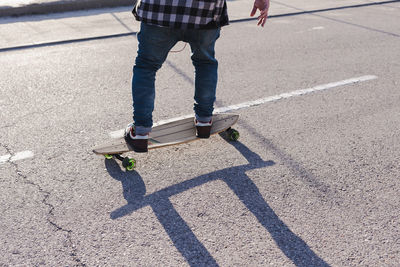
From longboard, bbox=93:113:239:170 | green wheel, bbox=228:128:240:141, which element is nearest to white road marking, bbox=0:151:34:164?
longboard, bbox=93:113:239:170

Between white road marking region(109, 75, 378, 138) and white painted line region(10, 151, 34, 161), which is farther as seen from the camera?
white road marking region(109, 75, 378, 138)

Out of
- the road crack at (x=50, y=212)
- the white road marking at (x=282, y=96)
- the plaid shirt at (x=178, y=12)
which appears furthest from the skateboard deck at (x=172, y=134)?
the plaid shirt at (x=178, y=12)

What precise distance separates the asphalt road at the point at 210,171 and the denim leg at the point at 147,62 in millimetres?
433

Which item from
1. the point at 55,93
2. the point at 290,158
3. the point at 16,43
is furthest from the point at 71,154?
the point at 16,43

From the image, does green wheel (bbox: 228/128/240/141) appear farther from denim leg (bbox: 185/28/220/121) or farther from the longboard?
denim leg (bbox: 185/28/220/121)

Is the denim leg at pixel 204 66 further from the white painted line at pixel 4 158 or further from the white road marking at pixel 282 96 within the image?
the white painted line at pixel 4 158

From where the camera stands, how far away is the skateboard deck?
3.12 meters

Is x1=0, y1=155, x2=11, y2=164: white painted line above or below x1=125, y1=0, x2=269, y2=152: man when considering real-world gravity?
below

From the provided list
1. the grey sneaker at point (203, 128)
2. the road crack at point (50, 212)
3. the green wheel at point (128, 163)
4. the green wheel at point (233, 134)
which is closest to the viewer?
the road crack at point (50, 212)

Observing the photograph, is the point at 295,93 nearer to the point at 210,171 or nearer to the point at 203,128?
the point at 203,128

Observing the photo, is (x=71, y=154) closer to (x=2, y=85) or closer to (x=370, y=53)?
(x=2, y=85)

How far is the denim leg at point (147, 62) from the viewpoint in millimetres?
2838

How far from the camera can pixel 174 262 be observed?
226cm

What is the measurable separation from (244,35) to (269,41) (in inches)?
20.4
